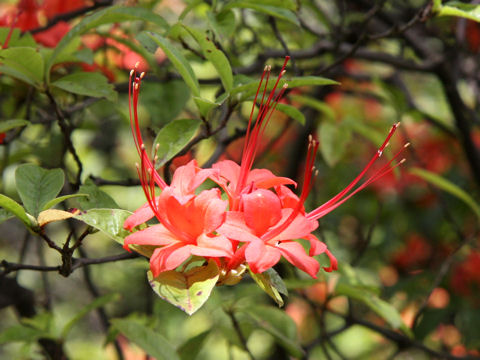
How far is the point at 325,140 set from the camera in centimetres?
154

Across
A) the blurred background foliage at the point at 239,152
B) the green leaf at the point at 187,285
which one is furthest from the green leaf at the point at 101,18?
the green leaf at the point at 187,285

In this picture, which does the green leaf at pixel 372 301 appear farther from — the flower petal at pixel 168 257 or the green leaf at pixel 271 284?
the flower petal at pixel 168 257

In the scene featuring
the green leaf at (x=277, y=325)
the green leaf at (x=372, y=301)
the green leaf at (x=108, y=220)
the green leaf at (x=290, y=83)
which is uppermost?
the green leaf at (x=290, y=83)

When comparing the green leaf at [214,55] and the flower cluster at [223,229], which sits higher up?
the green leaf at [214,55]

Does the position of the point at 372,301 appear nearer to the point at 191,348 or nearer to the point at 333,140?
the point at 191,348

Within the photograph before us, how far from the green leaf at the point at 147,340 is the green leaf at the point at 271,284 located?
36 centimetres

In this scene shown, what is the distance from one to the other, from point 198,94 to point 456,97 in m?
0.92

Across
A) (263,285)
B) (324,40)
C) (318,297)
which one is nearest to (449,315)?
(318,297)

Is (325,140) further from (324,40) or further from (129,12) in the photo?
(129,12)

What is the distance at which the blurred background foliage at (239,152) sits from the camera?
0.98 meters

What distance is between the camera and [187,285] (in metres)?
0.74

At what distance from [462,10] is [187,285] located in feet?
2.19

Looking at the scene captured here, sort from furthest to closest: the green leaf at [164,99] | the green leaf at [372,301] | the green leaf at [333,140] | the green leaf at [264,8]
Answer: the green leaf at [333,140], the green leaf at [164,99], the green leaf at [372,301], the green leaf at [264,8]

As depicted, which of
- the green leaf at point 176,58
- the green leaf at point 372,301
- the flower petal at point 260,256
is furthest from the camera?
the green leaf at point 372,301
